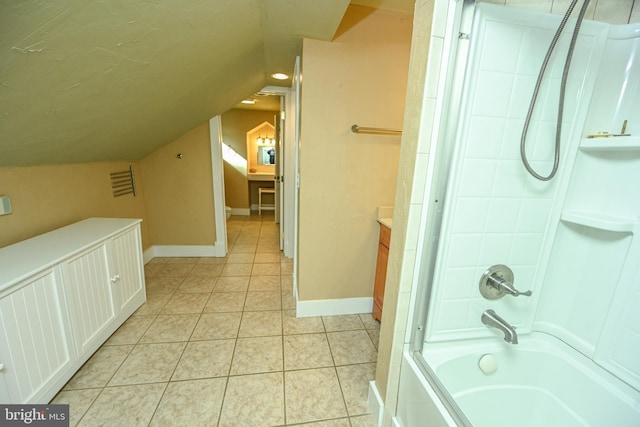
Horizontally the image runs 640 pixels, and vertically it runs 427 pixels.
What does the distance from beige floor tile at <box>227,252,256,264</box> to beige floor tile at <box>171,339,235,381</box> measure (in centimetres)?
141

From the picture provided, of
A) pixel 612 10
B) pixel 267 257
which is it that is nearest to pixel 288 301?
pixel 267 257

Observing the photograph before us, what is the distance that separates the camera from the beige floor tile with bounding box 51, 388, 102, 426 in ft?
4.16

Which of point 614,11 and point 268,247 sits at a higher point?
point 614,11

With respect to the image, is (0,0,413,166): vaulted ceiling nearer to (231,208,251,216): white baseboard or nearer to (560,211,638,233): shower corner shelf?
(560,211,638,233): shower corner shelf

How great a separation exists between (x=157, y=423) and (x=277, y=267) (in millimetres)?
1861

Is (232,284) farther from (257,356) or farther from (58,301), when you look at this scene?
(58,301)

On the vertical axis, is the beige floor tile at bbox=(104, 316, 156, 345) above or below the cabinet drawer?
below

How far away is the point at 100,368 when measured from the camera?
1.55 m

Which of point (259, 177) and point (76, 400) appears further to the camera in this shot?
point (259, 177)

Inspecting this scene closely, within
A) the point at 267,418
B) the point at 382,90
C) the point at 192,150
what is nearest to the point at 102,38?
the point at 382,90

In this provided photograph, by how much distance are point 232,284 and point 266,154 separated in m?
3.59

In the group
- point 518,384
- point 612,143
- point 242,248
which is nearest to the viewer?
point 612,143

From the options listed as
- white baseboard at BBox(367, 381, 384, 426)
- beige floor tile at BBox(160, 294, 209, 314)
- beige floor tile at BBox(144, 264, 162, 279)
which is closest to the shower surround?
white baseboard at BBox(367, 381, 384, 426)

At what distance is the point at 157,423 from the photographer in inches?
49.4
